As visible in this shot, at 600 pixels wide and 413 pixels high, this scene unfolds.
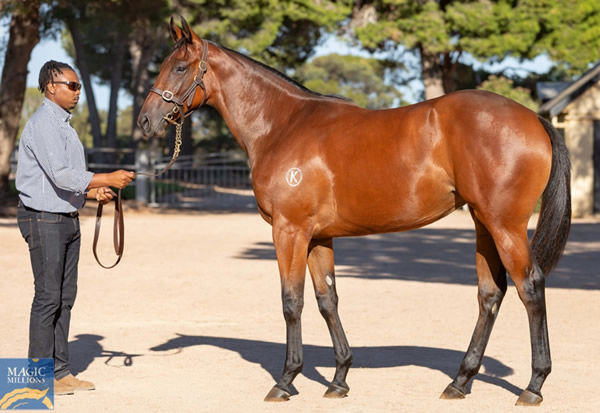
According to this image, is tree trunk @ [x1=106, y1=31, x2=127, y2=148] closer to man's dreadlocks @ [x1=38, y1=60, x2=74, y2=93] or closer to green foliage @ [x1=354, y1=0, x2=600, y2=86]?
green foliage @ [x1=354, y1=0, x2=600, y2=86]

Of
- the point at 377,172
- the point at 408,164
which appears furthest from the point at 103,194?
the point at 408,164

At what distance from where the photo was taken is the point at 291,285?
584 centimetres

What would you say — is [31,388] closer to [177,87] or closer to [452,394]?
[177,87]

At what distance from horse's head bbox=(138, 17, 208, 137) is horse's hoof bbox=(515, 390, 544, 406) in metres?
2.91

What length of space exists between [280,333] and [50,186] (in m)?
3.10

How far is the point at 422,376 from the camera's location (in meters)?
6.38

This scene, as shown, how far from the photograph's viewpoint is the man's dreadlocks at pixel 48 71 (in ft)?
18.9

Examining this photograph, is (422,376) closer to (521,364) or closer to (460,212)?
(521,364)

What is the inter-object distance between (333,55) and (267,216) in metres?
95.3

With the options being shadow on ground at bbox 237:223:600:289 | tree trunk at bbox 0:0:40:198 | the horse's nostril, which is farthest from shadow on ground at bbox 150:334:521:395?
tree trunk at bbox 0:0:40:198

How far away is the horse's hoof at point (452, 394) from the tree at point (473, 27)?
946 inches

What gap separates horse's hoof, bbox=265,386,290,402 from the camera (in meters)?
5.70

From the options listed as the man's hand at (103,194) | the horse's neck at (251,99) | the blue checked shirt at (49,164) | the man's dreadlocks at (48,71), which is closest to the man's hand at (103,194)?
the man's hand at (103,194)

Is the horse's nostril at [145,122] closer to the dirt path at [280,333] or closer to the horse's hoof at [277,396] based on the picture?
the dirt path at [280,333]
